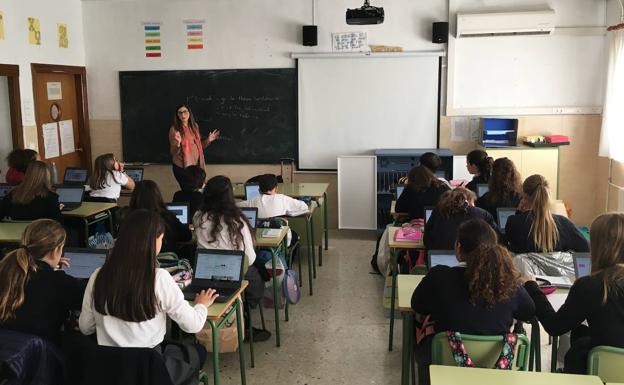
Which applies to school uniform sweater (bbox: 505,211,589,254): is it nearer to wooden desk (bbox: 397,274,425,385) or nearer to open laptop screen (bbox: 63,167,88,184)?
wooden desk (bbox: 397,274,425,385)

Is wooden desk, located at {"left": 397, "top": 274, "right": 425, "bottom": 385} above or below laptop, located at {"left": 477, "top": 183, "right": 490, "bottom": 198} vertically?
below

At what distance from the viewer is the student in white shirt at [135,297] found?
2.46 metres

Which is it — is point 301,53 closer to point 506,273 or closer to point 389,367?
point 389,367

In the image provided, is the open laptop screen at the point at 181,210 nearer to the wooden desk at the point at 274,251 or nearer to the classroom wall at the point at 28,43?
the wooden desk at the point at 274,251

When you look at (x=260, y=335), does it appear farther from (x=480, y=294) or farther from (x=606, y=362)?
(x=606, y=362)

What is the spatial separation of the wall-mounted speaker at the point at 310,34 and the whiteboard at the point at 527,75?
1746mm

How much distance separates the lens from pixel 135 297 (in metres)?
2.47

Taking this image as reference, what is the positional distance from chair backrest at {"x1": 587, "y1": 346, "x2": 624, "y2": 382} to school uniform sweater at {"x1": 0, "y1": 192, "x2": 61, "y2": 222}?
4.24 m

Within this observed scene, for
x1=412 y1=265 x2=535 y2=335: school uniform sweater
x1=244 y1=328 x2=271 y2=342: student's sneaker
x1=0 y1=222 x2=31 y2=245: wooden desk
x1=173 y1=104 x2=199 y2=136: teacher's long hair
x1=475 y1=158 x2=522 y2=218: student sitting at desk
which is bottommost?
x1=244 y1=328 x2=271 y2=342: student's sneaker

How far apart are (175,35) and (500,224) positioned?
5.28 meters

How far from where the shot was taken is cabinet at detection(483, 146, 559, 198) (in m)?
7.01

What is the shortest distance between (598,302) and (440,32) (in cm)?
537

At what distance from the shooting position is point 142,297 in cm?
248

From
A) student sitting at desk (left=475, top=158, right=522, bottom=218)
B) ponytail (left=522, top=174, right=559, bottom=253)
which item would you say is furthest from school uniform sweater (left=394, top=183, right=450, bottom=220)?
ponytail (left=522, top=174, right=559, bottom=253)
